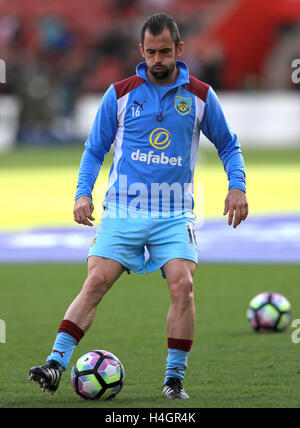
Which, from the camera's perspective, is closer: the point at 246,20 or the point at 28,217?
the point at 28,217

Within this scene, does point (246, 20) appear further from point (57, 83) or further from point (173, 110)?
point (173, 110)

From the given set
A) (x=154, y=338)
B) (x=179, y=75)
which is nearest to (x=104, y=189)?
(x=154, y=338)

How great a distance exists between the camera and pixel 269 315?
28.0 ft

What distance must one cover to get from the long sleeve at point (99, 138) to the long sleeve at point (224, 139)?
592 mm

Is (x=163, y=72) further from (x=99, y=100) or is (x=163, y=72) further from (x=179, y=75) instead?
(x=99, y=100)

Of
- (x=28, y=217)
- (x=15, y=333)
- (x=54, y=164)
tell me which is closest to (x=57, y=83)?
(x=54, y=164)

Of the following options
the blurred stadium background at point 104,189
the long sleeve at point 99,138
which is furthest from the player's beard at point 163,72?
the blurred stadium background at point 104,189

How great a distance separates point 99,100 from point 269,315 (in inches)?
1155

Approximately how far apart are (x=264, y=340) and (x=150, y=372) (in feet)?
5.16

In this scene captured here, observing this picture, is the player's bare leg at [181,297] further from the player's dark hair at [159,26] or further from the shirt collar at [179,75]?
the player's dark hair at [159,26]

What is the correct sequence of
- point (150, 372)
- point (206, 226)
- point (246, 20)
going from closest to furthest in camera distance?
point (150, 372) < point (206, 226) < point (246, 20)

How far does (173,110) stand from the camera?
20.7ft

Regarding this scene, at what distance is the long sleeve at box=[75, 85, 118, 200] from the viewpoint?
6340 millimetres

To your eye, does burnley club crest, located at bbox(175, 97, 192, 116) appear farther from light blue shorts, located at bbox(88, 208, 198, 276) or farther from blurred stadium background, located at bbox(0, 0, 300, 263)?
blurred stadium background, located at bbox(0, 0, 300, 263)
